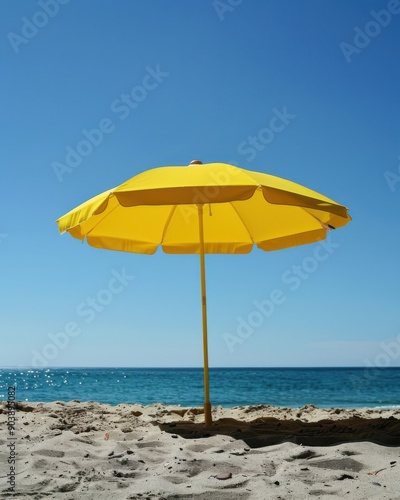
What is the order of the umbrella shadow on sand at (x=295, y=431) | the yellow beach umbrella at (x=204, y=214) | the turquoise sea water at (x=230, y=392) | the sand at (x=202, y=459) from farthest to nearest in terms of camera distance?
the turquoise sea water at (x=230, y=392)
the yellow beach umbrella at (x=204, y=214)
the umbrella shadow on sand at (x=295, y=431)
the sand at (x=202, y=459)

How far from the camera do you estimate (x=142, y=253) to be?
5582mm

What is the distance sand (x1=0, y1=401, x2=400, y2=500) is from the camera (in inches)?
94.9

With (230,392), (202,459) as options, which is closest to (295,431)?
(202,459)

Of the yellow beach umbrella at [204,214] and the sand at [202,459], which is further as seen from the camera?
the yellow beach umbrella at [204,214]

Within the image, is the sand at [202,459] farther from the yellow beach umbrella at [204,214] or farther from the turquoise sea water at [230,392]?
the turquoise sea water at [230,392]

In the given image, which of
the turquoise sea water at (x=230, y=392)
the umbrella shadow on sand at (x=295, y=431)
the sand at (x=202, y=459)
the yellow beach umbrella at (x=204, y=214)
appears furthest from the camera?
the turquoise sea water at (x=230, y=392)

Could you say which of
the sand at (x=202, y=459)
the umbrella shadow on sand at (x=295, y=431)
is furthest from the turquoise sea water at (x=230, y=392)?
the sand at (x=202, y=459)

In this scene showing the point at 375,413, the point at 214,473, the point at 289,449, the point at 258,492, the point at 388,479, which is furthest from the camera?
the point at 375,413

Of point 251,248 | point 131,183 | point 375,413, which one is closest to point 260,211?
point 251,248

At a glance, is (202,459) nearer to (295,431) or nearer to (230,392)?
(295,431)

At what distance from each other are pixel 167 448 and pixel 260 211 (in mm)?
2728

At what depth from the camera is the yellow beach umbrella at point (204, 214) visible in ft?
12.1

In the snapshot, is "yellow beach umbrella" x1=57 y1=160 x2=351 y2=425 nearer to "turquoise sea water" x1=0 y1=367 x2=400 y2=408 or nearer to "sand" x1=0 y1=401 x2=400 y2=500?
"sand" x1=0 y1=401 x2=400 y2=500

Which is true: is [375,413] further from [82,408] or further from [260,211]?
[82,408]
